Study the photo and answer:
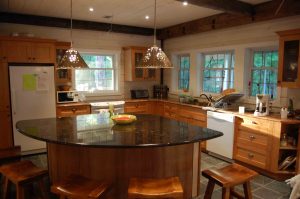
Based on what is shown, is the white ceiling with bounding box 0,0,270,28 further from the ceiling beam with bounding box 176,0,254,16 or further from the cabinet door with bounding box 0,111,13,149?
the cabinet door with bounding box 0,111,13,149

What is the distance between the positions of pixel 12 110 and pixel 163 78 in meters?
3.67

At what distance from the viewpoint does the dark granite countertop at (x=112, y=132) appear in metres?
2.18

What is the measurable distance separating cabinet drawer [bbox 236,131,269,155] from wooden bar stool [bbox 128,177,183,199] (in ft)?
6.91

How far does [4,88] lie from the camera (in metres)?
4.10

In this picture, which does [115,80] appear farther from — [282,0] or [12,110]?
[282,0]

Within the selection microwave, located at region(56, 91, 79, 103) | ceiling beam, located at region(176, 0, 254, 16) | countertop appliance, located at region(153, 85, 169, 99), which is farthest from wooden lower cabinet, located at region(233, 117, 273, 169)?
microwave, located at region(56, 91, 79, 103)

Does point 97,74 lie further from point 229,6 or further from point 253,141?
point 253,141

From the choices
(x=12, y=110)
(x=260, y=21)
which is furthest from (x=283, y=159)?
(x=12, y=110)

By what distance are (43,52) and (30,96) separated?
81 centimetres

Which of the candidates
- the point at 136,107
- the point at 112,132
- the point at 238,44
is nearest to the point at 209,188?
the point at 112,132

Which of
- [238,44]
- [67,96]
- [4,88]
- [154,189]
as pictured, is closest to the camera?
[154,189]

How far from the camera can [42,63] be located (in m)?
4.34

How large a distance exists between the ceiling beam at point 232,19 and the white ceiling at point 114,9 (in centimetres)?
14

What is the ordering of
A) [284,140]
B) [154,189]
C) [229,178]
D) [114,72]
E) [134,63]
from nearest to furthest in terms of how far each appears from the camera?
1. [154,189]
2. [229,178]
3. [284,140]
4. [134,63]
5. [114,72]
